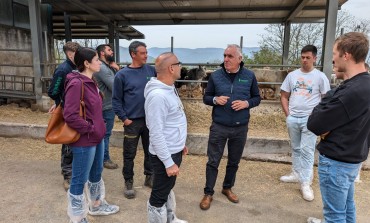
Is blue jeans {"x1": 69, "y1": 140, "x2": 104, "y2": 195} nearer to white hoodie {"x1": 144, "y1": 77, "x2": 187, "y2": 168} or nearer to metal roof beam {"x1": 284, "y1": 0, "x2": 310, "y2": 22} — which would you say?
white hoodie {"x1": 144, "y1": 77, "x2": 187, "y2": 168}

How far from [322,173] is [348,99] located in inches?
22.8

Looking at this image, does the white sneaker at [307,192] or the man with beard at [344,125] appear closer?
the man with beard at [344,125]

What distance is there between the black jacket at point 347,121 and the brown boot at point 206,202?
1473 millimetres

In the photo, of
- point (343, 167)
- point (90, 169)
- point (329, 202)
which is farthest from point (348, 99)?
point (90, 169)

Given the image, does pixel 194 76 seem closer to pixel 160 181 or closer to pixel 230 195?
pixel 230 195

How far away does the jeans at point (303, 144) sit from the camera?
334 cm

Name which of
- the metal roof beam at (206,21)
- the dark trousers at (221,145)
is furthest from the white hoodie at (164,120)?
the metal roof beam at (206,21)

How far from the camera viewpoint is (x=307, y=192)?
338 centimetres

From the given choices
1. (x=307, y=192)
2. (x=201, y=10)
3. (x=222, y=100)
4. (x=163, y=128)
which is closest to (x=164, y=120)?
(x=163, y=128)

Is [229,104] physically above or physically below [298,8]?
below

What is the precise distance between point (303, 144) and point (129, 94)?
81.3 inches

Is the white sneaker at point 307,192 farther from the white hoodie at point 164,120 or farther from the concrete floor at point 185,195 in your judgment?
the white hoodie at point 164,120

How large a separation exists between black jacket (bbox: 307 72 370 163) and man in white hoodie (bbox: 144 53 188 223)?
3.18 ft

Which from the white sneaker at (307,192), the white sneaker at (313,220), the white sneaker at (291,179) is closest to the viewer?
the white sneaker at (313,220)
